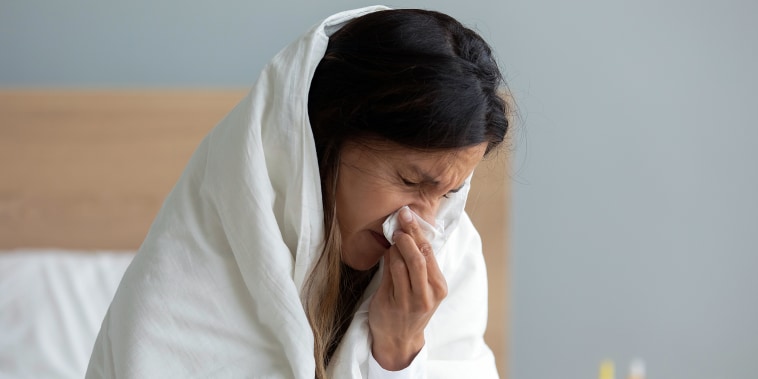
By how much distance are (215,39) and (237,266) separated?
1.18 m

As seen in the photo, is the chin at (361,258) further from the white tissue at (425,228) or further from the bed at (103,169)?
the bed at (103,169)

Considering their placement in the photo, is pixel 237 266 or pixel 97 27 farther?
pixel 97 27

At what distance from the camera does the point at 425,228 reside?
109cm

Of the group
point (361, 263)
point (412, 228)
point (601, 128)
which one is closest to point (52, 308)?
point (361, 263)

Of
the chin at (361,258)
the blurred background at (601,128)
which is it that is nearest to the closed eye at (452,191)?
the chin at (361,258)

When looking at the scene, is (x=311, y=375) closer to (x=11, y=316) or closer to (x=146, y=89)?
(x=11, y=316)

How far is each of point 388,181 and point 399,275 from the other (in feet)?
0.44

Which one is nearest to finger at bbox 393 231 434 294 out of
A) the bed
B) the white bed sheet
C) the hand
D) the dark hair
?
the hand

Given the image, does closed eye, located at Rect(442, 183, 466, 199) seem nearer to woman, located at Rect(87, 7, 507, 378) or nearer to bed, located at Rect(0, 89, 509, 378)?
woman, located at Rect(87, 7, 507, 378)

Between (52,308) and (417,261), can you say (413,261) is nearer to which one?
(417,261)

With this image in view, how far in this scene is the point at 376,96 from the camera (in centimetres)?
99

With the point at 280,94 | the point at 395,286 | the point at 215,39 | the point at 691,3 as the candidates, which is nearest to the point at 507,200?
the point at 691,3

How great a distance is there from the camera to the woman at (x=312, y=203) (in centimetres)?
100

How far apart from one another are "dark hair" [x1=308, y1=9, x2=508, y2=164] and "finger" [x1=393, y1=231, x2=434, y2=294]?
126 mm
